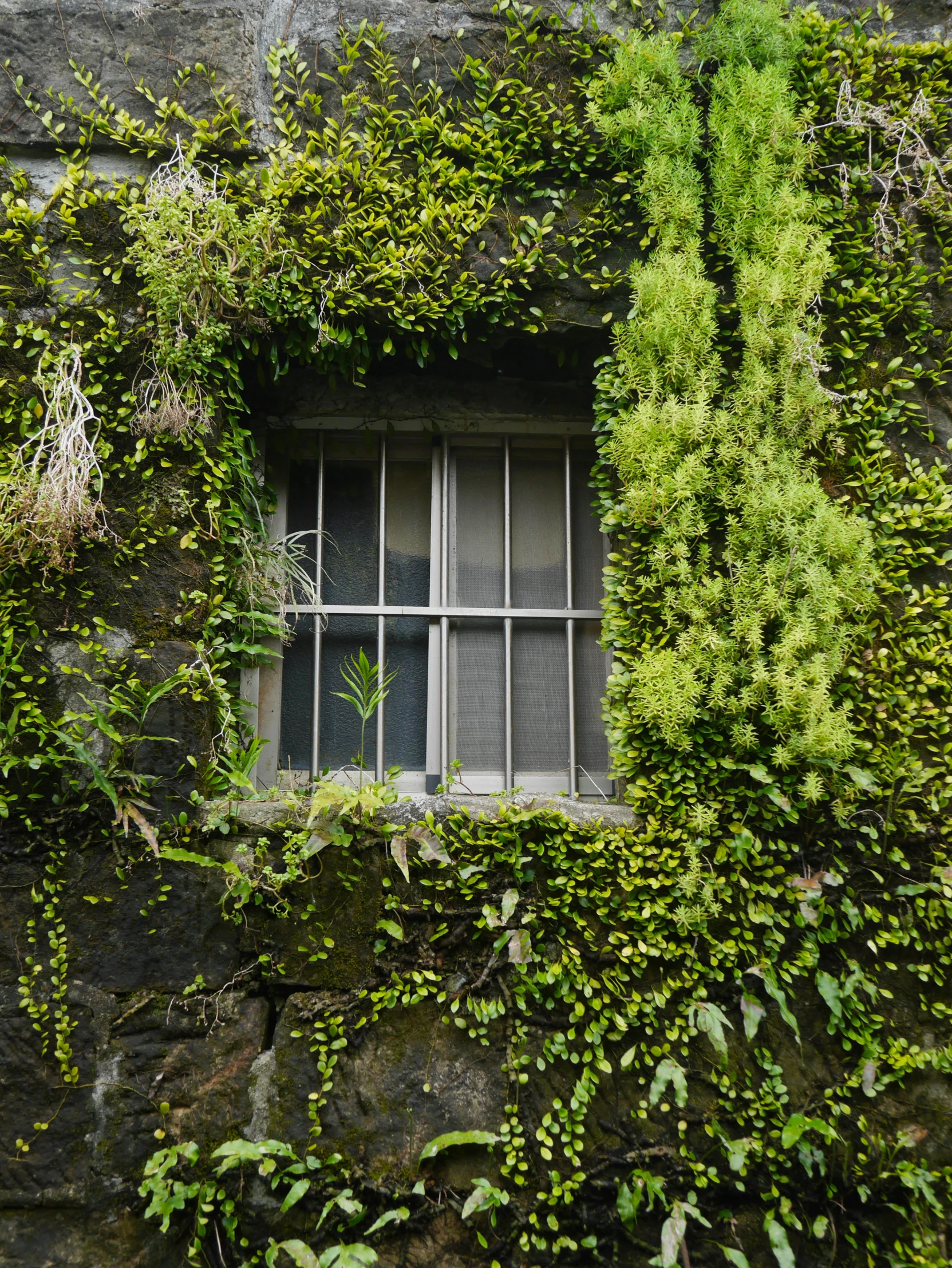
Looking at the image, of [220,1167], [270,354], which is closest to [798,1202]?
[220,1167]

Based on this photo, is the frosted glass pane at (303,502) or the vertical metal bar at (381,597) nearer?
the vertical metal bar at (381,597)

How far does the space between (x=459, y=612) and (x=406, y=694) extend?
1.14ft

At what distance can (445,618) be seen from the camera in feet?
9.09

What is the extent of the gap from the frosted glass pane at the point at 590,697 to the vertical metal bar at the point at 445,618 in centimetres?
46

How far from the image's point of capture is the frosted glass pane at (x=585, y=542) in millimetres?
2814

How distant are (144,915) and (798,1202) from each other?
195 cm

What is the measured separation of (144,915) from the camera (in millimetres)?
2203

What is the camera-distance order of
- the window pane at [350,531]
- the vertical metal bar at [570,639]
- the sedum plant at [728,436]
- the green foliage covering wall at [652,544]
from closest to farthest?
the green foliage covering wall at [652,544]
the sedum plant at [728,436]
the vertical metal bar at [570,639]
the window pane at [350,531]

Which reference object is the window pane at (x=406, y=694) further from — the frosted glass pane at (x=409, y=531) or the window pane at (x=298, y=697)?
the window pane at (x=298, y=697)

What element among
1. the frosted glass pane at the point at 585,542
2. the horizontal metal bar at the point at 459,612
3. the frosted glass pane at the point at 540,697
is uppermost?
the frosted glass pane at the point at 585,542

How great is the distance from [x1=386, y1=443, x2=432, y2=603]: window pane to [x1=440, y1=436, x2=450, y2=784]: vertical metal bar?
0.06 metres

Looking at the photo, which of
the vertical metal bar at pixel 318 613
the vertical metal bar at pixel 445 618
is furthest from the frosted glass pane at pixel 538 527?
the vertical metal bar at pixel 318 613

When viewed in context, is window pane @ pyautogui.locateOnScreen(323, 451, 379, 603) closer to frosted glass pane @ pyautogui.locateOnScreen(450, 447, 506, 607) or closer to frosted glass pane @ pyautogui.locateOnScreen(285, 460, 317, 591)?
frosted glass pane @ pyautogui.locateOnScreen(285, 460, 317, 591)

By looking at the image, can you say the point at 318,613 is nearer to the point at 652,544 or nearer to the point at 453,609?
the point at 453,609
